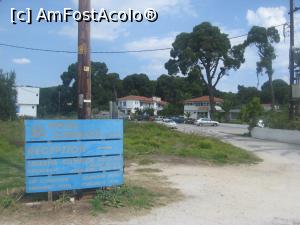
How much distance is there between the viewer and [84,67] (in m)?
8.73

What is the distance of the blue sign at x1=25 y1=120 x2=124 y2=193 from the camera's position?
25.9ft

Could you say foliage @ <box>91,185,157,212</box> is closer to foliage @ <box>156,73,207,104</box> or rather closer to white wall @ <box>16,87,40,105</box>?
white wall @ <box>16,87,40,105</box>

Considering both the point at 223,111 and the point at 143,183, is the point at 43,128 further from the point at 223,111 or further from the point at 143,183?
the point at 223,111

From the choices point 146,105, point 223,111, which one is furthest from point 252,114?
point 146,105

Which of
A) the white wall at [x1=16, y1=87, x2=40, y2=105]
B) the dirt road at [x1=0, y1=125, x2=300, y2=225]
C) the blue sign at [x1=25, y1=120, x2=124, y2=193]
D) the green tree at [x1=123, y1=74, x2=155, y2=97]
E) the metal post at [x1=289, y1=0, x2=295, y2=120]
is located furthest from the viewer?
the green tree at [x1=123, y1=74, x2=155, y2=97]

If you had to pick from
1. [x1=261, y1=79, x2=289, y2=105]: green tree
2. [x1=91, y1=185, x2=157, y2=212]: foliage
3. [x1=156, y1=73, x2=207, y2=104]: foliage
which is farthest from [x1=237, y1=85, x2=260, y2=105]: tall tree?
[x1=91, y1=185, x2=157, y2=212]: foliage

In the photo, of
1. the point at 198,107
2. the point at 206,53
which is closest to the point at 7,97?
the point at 206,53

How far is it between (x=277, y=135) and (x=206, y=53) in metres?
42.2

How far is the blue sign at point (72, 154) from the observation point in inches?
311

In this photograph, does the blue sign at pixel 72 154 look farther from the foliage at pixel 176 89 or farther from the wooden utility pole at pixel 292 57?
the foliage at pixel 176 89

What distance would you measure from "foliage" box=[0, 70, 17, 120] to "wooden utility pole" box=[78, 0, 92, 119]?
1986 inches

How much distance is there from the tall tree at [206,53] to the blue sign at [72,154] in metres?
61.1

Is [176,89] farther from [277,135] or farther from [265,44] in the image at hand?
[277,135]

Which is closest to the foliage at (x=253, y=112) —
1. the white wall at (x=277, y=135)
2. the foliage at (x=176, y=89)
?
the white wall at (x=277, y=135)
